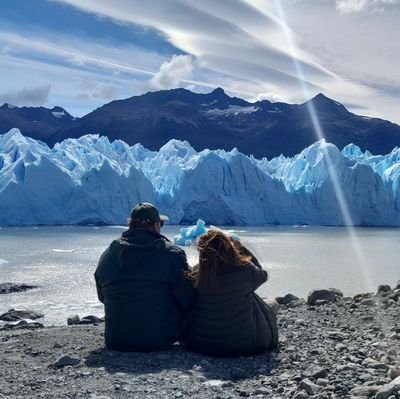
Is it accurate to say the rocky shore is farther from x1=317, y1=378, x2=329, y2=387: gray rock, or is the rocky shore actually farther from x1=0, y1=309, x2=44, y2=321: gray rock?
x1=0, y1=309, x2=44, y2=321: gray rock

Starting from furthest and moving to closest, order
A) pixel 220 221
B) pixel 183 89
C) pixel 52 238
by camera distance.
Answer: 1. pixel 183 89
2. pixel 220 221
3. pixel 52 238

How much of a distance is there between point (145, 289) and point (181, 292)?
8.0 inches

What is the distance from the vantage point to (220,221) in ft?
122

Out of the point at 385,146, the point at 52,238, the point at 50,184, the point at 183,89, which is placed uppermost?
the point at 183,89

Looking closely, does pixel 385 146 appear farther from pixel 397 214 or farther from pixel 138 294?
pixel 138 294

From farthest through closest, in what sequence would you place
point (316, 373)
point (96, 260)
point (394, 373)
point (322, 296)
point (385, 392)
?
point (96, 260)
point (322, 296)
point (316, 373)
point (394, 373)
point (385, 392)

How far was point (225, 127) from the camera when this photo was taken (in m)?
92.2

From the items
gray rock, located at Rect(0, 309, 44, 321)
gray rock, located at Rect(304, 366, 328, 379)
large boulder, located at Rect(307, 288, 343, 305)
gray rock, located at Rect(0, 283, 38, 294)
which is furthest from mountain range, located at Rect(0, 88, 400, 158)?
gray rock, located at Rect(304, 366, 328, 379)

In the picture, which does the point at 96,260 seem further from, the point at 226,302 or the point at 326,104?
the point at 326,104

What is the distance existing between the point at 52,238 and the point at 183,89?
89854 mm

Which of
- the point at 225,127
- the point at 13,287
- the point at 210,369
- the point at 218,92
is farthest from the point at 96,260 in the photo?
the point at 218,92

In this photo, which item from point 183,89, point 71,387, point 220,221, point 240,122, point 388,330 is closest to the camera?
point 71,387

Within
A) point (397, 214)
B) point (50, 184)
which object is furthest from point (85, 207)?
point (397, 214)

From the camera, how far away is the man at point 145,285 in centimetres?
366
